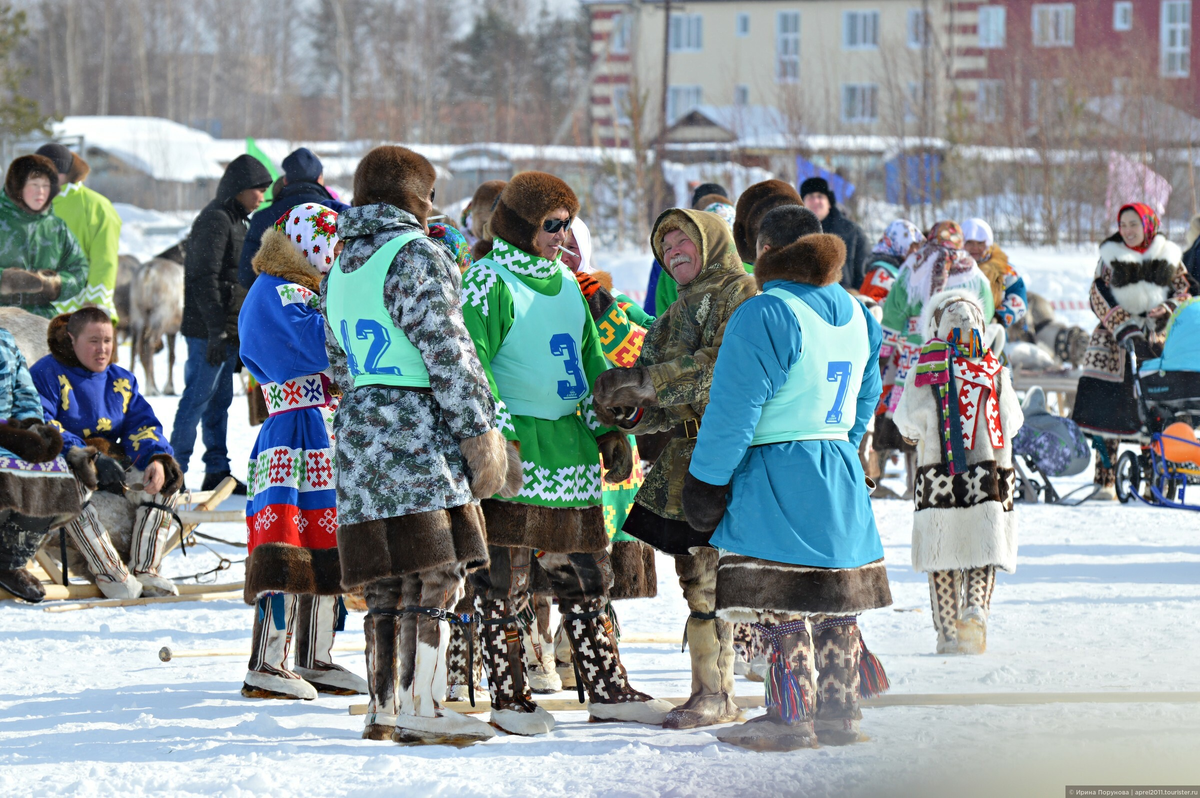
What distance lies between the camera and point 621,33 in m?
46.4

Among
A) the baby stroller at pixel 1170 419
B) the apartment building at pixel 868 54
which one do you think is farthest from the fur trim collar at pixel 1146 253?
the apartment building at pixel 868 54

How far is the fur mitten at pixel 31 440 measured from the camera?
20.1 feet

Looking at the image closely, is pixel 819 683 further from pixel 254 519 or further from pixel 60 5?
pixel 60 5

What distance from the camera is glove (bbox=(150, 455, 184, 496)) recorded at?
21.8ft

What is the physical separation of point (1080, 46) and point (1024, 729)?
126 ft

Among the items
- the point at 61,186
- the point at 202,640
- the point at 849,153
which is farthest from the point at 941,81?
the point at 202,640

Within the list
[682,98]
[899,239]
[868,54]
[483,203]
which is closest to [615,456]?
[483,203]

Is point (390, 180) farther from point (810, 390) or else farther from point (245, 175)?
point (245, 175)

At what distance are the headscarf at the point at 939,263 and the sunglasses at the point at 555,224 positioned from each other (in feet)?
15.1

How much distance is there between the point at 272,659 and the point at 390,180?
5.38 feet

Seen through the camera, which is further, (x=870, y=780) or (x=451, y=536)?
(x=451, y=536)

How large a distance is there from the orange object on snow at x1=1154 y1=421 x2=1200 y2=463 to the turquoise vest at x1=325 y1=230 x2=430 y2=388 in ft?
22.0

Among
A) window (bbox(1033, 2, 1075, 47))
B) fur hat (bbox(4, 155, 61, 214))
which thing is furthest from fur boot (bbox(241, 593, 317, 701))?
window (bbox(1033, 2, 1075, 47))

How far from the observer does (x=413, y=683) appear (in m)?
3.86
